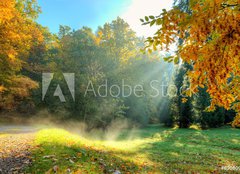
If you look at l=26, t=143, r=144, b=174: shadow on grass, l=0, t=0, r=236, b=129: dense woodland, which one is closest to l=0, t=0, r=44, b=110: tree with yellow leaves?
l=0, t=0, r=236, b=129: dense woodland

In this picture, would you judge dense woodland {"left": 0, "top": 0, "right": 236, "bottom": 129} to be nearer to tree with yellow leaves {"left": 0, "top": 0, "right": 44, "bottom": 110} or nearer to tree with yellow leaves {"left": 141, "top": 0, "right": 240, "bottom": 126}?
tree with yellow leaves {"left": 0, "top": 0, "right": 44, "bottom": 110}

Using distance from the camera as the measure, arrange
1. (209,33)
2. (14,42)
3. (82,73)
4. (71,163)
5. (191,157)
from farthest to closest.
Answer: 1. (82,73)
2. (14,42)
3. (191,157)
4. (71,163)
5. (209,33)

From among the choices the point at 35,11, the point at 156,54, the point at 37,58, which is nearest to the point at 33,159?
the point at 35,11

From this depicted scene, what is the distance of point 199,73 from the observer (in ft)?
4.91

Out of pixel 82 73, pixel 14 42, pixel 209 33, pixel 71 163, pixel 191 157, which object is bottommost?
pixel 191 157

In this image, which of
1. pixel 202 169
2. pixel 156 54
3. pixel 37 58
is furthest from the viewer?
pixel 156 54

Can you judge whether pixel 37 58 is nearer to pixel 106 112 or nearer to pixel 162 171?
pixel 106 112

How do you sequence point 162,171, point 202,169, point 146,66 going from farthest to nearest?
1. point 146,66
2. point 202,169
3. point 162,171

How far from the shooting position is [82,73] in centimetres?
1680

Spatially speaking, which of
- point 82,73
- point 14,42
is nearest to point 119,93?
point 82,73

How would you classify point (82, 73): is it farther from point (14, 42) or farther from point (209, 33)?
point (209, 33)

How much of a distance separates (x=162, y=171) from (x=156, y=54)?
24.0m

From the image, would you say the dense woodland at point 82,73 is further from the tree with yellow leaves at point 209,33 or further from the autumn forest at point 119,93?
the tree with yellow leaves at point 209,33

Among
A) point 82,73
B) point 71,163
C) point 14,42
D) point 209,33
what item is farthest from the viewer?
point 82,73
